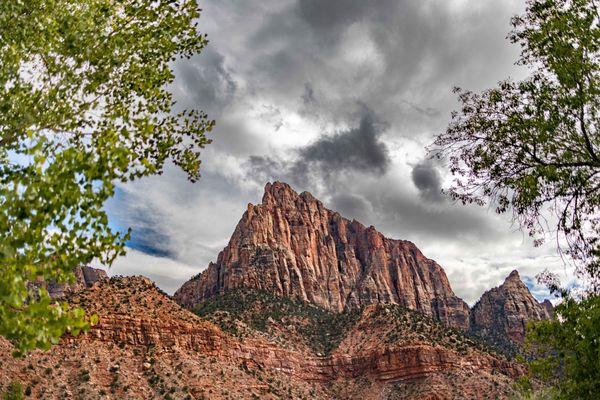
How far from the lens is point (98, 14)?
11.9 meters

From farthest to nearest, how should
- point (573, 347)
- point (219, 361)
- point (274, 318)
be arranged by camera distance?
point (274, 318)
point (219, 361)
point (573, 347)

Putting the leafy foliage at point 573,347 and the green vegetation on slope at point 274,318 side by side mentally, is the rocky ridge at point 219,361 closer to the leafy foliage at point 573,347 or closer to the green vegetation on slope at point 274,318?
the green vegetation on slope at point 274,318

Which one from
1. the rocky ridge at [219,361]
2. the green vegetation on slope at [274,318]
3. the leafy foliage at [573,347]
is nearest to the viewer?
the leafy foliage at [573,347]

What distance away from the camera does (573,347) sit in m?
13.7

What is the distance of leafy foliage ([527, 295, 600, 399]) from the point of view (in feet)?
41.8

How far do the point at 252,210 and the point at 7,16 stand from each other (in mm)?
169367

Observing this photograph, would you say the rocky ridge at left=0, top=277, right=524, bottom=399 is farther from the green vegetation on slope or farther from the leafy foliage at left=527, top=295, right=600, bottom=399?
the leafy foliage at left=527, top=295, right=600, bottom=399

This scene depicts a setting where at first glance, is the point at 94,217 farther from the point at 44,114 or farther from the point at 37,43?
the point at 37,43

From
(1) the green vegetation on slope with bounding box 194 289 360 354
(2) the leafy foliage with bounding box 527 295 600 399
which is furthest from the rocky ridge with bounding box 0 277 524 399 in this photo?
(2) the leafy foliage with bounding box 527 295 600 399

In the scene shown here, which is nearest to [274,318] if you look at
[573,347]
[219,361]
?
[219,361]

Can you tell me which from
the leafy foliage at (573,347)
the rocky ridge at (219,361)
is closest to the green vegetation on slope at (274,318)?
the rocky ridge at (219,361)

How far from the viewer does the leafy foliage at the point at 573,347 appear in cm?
1273

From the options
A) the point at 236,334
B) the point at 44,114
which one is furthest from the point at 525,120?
the point at 236,334

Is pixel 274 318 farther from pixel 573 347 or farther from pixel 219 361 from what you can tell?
pixel 573 347
